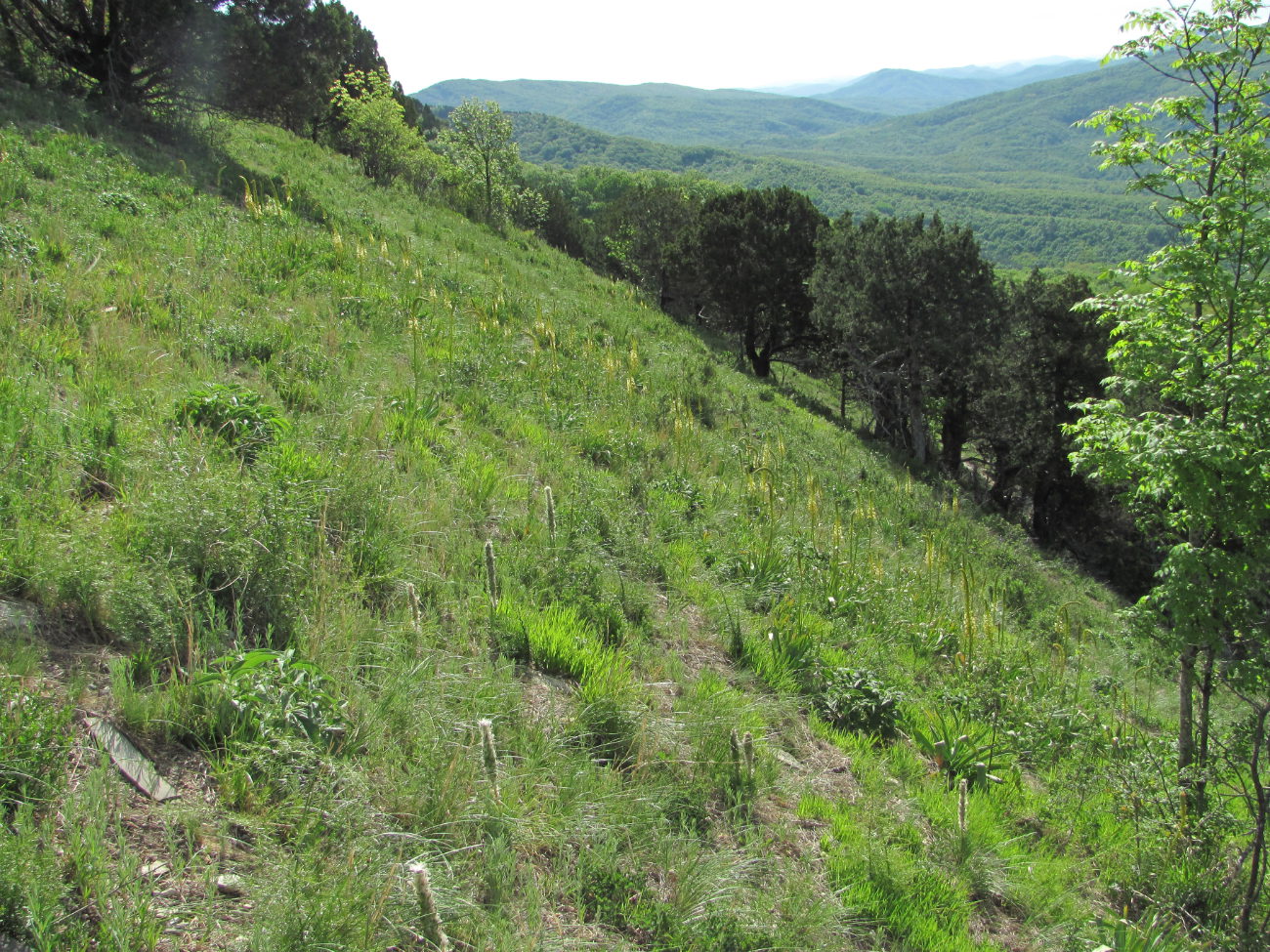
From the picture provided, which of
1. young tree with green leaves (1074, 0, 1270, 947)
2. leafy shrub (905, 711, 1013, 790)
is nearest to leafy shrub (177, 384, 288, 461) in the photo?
leafy shrub (905, 711, 1013, 790)

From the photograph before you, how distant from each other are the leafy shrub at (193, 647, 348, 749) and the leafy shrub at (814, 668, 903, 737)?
3.25 metres

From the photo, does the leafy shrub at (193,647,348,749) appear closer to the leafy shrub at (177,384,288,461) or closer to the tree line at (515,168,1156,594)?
the leafy shrub at (177,384,288,461)

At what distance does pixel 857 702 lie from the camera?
196 inches

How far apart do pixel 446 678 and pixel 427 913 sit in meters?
1.47

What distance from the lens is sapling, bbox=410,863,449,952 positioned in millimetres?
2178

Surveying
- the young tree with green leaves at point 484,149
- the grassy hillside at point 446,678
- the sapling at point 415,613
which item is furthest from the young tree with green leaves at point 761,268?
the sapling at point 415,613

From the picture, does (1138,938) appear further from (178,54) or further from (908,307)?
(908,307)

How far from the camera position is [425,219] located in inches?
636

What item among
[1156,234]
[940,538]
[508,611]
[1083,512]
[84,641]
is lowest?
[1083,512]

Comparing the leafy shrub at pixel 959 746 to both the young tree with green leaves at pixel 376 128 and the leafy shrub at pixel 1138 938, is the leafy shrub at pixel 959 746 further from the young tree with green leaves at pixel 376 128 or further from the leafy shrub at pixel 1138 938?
the young tree with green leaves at pixel 376 128

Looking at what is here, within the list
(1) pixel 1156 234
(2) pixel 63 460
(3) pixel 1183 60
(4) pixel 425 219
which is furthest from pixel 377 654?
(1) pixel 1156 234

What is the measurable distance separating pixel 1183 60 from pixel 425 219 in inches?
561

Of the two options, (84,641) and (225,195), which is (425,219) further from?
(84,641)

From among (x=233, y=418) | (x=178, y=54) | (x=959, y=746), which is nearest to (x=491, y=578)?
(x=233, y=418)
